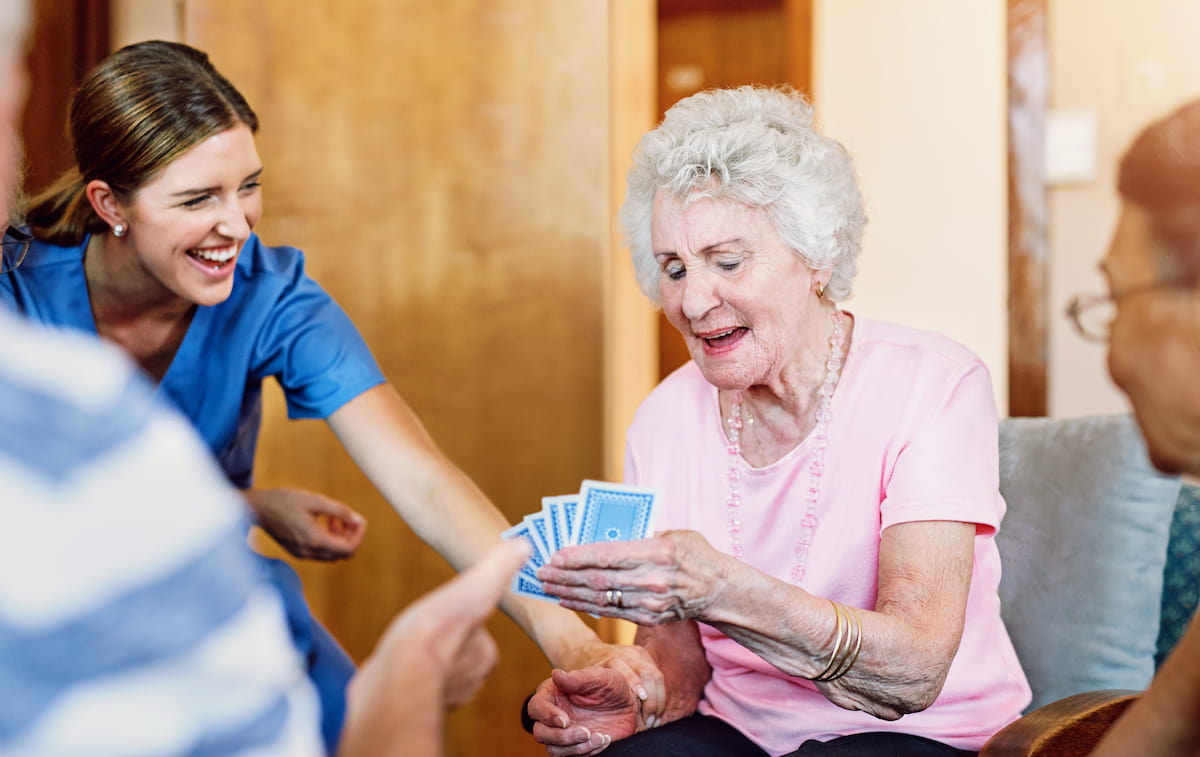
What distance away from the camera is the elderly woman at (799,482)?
52.4 inches

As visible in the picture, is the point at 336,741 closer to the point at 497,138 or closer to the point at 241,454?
the point at 241,454

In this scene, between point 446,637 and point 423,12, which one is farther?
point 423,12

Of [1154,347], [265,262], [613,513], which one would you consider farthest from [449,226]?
[1154,347]


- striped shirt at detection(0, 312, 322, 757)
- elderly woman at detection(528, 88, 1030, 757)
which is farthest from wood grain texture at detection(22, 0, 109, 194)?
striped shirt at detection(0, 312, 322, 757)

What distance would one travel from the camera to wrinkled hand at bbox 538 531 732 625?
48.7 inches

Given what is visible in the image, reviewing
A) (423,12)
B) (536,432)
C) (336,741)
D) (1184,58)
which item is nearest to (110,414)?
(336,741)

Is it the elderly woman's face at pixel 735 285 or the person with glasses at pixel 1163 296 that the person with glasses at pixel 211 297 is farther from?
the person with glasses at pixel 1163 296

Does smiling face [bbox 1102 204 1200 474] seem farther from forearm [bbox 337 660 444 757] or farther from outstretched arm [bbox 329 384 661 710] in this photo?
outstretched arm [bbox 329 384 661 710]

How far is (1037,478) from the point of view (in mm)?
1741

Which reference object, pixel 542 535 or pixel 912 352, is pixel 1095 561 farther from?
pixel 542 535

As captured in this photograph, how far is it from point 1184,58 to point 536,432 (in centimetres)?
196

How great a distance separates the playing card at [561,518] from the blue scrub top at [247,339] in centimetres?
48

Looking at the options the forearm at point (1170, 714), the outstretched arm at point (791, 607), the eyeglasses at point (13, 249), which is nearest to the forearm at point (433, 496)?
the outstretched arm at point (791, 607)

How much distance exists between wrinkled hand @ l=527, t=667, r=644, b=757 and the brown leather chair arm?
1.75ft
